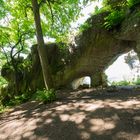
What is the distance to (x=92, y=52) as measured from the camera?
16031mm

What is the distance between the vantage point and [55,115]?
8.09 meters

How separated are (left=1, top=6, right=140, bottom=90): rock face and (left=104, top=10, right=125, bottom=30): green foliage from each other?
1.09 feet

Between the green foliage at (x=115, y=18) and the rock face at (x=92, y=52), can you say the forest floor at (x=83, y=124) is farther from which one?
the green foliage at (x=115, y=18)

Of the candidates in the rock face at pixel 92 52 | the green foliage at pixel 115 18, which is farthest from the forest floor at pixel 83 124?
the green foliage at pixel 115 18

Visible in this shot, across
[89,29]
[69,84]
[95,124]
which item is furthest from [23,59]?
[95,124]

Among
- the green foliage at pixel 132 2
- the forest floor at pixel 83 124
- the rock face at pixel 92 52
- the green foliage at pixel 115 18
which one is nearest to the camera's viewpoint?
the forest floor at pixel 83 124

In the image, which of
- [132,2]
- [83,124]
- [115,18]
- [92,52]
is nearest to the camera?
[83,124]

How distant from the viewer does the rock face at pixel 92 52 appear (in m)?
13.2

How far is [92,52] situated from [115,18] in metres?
3.26

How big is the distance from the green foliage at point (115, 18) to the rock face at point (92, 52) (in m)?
0.33

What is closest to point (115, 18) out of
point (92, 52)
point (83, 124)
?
point (92, 52)

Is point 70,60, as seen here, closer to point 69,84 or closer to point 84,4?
point 69,84

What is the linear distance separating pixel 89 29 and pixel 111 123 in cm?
1007

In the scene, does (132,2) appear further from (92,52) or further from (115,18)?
(92,52)
